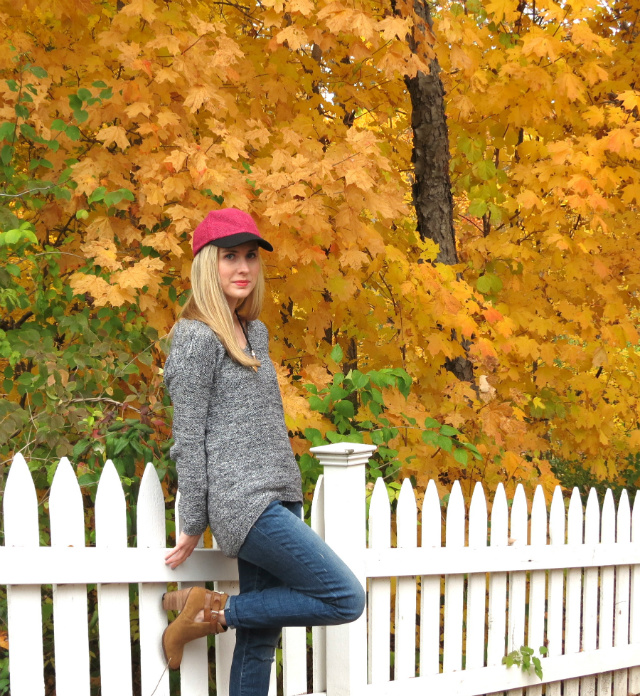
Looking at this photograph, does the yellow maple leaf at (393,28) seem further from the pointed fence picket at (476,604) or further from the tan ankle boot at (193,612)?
the tan ankle boot at (193,612)

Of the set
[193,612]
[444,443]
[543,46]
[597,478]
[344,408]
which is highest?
[543,46]

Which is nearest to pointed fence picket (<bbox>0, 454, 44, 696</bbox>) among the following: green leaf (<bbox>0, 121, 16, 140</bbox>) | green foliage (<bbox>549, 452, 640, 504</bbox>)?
green leaf (<bbox>0, 121, 16, 140</bbox>)

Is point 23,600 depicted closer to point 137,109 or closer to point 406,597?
point 406,597

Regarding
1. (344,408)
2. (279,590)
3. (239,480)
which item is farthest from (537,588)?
(239,480)

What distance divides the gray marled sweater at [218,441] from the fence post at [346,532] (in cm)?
43

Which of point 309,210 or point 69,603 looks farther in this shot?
point 309,210

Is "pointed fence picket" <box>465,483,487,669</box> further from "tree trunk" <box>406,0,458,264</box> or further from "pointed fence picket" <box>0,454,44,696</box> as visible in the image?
"tree trunk" <box>406,0,458,264</box>

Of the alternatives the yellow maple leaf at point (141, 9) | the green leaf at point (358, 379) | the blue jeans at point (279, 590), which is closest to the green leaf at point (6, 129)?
the yellow maple leaf at point (141, 9)

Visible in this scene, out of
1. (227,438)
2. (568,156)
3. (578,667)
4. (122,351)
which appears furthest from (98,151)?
(578,667)

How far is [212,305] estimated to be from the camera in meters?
2.42

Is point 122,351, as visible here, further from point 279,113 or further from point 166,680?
point 279,113

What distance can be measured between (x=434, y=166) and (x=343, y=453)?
3.03m

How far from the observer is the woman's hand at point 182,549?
8.10 feet

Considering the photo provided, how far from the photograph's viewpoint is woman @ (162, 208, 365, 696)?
2.33 m
